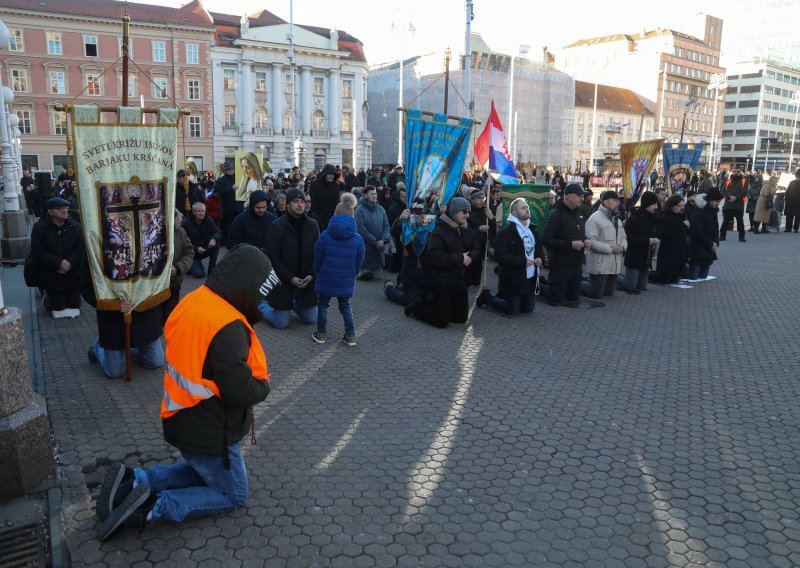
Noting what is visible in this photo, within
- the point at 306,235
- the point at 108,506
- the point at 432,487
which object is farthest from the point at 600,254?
the point at 108,506

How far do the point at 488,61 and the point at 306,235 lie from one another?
2348 inches

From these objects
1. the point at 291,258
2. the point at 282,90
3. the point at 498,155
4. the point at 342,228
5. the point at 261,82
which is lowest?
the point at 291,258

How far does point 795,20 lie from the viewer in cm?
9912

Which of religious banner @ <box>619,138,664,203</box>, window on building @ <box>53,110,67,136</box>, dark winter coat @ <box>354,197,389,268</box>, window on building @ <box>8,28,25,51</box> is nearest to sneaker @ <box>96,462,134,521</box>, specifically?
dark winter coat @ <box>354,197,389,268</box>

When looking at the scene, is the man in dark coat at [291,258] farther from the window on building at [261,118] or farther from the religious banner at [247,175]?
the window on building at [261,118]

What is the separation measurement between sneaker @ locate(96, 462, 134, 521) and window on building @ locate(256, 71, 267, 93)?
210ft

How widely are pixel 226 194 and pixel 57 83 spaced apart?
171 feet

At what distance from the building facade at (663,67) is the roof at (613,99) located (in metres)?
2.34

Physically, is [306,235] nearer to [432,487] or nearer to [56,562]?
[432,487]

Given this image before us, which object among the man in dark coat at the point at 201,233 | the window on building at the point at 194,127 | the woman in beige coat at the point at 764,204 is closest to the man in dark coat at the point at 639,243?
the man in dark coat at the point at 201,233

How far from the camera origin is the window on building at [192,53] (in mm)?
58562

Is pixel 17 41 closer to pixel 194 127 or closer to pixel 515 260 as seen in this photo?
pixel 194 127

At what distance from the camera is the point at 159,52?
189ft

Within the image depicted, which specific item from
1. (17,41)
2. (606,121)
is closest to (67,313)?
(17,41)
